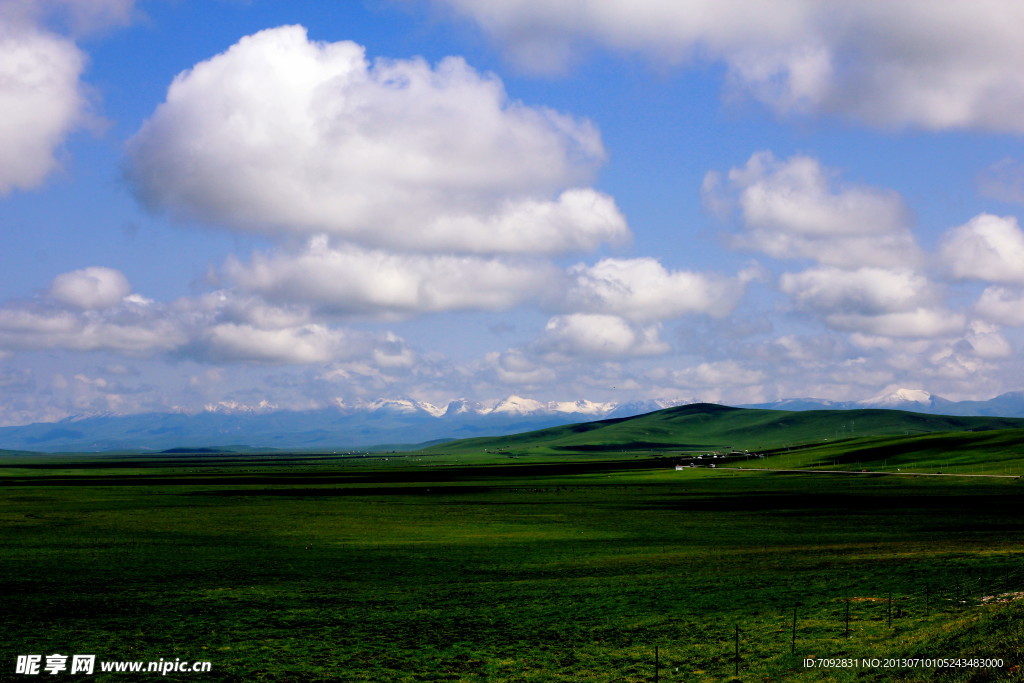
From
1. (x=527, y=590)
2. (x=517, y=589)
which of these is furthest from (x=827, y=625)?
(x=517, y=589)

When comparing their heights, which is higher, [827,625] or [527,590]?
[827,625]

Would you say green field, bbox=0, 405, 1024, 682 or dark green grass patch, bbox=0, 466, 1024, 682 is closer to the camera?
green field, bbox=0, 405, 1024, 682

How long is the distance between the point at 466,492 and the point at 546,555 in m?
79.2

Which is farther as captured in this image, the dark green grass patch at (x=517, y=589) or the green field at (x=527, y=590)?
the dark green grass patch at (x=517, y=589)

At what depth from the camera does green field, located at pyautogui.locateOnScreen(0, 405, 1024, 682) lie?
3192 centimetres

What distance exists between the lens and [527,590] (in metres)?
47.7

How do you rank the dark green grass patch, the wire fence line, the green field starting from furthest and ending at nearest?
the dark green grass patch, the green field, the wire fence line

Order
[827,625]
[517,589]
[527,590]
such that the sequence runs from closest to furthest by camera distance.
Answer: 1. [827,625]
2. [527,590]
3. [517,589]

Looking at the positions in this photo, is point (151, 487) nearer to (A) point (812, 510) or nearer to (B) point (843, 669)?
(A) point (812, 510)

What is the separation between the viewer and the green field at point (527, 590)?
31922mm

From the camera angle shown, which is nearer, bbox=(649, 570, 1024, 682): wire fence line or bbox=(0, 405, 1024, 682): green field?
bbox=(649, 570, 1024, 682): wire fence line

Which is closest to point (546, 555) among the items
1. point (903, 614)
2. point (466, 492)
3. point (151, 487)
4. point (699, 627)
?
point (699, 627)

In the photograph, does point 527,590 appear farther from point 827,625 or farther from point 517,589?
point 827,625

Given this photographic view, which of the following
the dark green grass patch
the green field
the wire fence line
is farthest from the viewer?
the dark green grass patch
